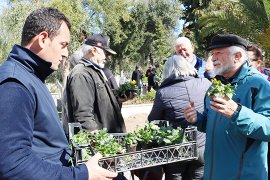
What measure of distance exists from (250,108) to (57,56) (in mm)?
1392

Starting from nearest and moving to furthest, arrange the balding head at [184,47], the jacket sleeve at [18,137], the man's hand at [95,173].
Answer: the jacket sleeve at [18,137]
the man's hand at [95,173]
the balding head at [184,47]

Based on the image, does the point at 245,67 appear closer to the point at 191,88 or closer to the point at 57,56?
the point at 191,88

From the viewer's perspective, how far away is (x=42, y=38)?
6.28ft

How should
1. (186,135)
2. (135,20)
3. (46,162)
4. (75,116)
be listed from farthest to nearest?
(135,20) → (75,116) → (186,135) → (46,162)

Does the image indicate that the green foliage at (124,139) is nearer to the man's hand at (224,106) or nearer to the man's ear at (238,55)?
the man's hand at (224,106)

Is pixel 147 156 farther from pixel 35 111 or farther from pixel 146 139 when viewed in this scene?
pixel 35 111

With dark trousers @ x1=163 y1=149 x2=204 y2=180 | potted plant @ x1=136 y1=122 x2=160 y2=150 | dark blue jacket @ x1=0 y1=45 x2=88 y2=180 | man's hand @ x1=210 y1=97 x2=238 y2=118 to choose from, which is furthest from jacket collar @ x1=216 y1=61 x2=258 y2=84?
dark blue jacket @ x1=0 y1=45 x2=88 y2=180

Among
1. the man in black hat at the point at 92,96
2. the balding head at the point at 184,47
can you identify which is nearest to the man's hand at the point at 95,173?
the man in black hat at the point at 92,96

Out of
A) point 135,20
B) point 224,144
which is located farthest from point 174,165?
point 135,20

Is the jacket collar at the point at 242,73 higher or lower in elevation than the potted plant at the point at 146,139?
higher

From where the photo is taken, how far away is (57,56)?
199 centimetres

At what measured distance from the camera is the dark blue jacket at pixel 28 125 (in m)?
1.60

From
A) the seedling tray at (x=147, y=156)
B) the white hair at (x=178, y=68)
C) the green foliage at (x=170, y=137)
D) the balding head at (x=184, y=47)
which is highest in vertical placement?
the balding head at (x=184, y=47)

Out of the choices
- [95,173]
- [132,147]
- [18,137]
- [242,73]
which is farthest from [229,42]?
[18,137]
